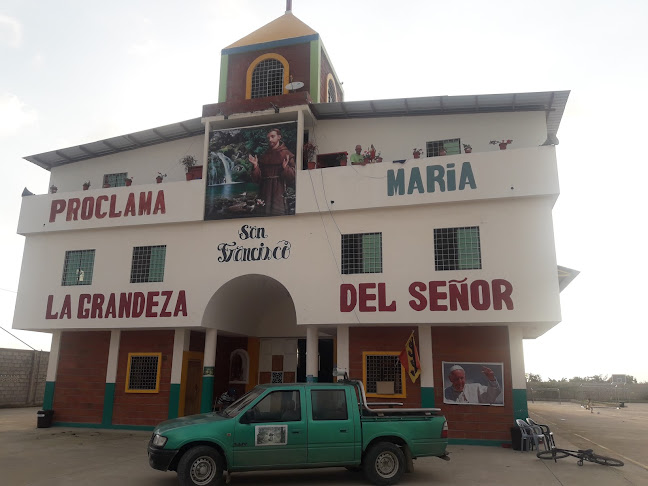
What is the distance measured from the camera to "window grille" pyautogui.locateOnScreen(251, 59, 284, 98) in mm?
19938

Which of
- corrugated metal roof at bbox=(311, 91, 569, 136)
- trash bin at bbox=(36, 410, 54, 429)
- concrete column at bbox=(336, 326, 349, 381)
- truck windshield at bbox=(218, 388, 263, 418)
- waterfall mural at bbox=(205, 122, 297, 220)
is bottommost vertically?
trash bin at bbox=(36, 410, 54, 429)

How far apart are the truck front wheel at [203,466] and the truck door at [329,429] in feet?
5.44

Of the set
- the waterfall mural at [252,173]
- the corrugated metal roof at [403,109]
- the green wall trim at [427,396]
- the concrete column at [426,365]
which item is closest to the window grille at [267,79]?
the corrugated metal roof at [403,109]

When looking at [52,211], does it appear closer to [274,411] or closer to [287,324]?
[287,324]

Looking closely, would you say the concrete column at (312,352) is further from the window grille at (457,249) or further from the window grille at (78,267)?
the window grille at (78,267)

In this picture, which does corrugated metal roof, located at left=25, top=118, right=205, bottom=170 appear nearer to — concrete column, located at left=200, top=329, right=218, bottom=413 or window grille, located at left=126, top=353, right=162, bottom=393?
concrete column, located at left=200, top=329, right=218, bottom=413

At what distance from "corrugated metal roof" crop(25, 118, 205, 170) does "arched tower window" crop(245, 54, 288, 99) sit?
→ 249cm

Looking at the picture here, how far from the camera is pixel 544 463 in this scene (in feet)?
39.5

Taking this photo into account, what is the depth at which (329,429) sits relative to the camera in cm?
965

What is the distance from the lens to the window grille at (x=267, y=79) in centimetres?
1994

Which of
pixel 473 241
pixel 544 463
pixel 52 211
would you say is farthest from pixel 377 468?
pixel 52 211

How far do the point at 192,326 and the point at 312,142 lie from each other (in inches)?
307

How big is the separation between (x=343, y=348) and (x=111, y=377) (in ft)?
29.3

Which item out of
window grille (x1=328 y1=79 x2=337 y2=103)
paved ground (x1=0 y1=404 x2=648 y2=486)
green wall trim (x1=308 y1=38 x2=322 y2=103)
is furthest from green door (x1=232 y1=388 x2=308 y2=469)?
window grille (x1=328 y1=79 x2=337 y2=103)
